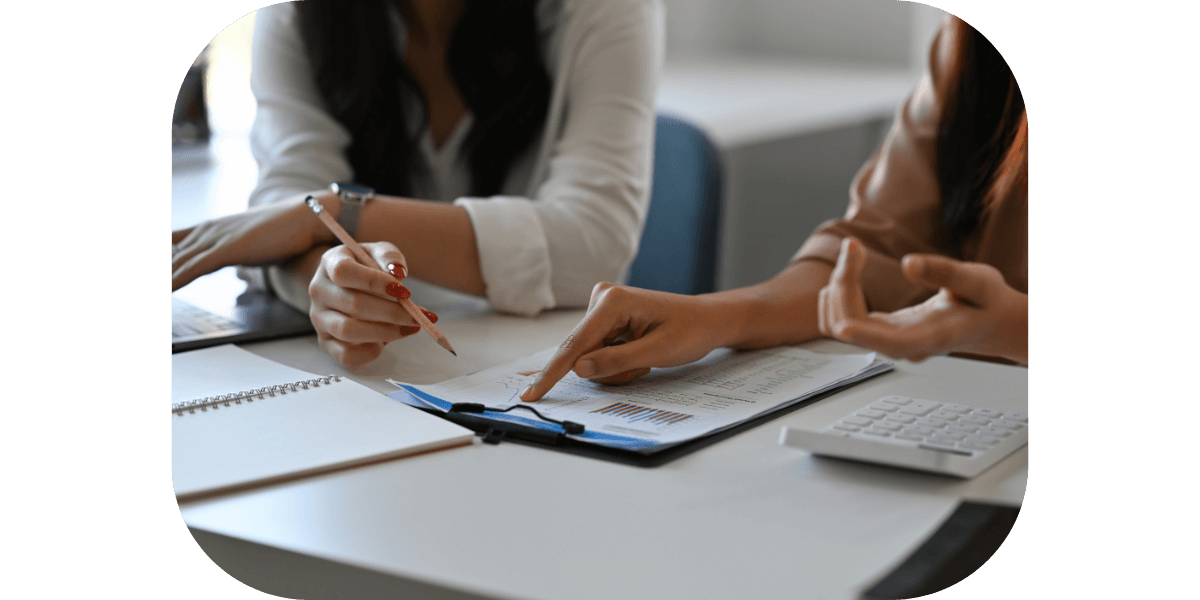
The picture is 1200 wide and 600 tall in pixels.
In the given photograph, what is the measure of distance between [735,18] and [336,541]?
0.50 metres

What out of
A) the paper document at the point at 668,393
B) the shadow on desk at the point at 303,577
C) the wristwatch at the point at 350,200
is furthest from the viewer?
the wristwatch at the point at 350,200

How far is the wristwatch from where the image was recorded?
1.93 feet

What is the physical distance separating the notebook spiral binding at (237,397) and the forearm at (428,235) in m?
0.09

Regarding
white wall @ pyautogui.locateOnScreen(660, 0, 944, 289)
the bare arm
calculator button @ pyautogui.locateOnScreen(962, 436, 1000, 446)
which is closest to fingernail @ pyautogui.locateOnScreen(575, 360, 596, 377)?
the bare arm

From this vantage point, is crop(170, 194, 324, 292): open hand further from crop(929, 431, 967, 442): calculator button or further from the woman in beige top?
crop(929, 431, 967, 442): calculator button

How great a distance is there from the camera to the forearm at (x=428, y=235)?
1.94 feet

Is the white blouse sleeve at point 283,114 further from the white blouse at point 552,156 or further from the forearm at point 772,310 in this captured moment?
the forearm at point 772,310

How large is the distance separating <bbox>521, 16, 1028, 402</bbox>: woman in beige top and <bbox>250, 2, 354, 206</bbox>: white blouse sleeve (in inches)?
8.7

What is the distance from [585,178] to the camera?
0.66m

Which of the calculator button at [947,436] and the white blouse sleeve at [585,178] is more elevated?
the white blouse sleeve at [585,178]

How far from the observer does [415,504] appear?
1.39 ft

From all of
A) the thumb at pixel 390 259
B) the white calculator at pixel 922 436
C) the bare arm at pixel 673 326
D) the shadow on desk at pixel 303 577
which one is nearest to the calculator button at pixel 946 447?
the white calculator at pixel 922 436

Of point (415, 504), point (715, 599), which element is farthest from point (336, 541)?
point (715, 599)

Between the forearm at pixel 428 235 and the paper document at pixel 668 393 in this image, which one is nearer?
the paper document at pixel 668 393
